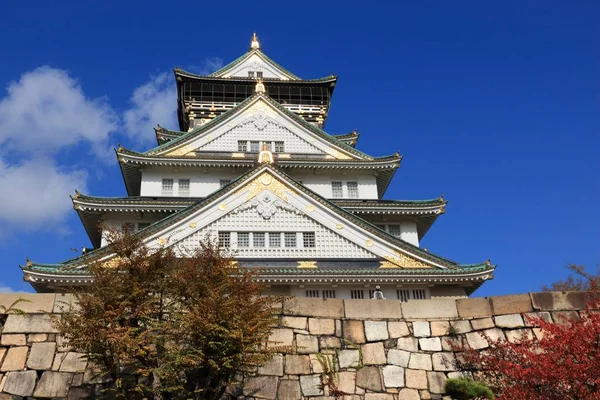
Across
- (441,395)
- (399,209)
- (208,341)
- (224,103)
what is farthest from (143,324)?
(224,103)

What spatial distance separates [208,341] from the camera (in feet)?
27.5

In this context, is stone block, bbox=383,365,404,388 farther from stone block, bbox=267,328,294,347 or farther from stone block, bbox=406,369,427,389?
stone block, bbox=267,328,294,347

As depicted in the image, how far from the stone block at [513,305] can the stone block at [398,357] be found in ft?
6.64

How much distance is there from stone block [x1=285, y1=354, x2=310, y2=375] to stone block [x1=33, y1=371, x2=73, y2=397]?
3.98 meters

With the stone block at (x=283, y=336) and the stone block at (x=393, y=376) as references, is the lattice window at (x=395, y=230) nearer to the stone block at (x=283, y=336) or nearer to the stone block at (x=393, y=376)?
the stone block at (x=393, y=376)

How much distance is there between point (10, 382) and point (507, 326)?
945cm

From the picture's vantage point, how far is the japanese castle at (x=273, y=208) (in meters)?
18.6

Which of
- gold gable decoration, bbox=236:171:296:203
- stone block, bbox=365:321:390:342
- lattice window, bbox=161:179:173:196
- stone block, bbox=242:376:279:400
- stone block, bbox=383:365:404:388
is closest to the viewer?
stone block, bbox=242:376:279:400

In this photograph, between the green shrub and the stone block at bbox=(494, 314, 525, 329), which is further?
the stone block at bbox=(494, 314, 525, 329)

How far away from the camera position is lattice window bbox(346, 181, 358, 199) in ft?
85.0

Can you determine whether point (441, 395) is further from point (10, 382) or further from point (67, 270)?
point (67, 270)

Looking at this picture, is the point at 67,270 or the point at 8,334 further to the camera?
the point at 67,270

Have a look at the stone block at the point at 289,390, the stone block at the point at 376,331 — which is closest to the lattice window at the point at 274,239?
the stone block at the point at 376,331

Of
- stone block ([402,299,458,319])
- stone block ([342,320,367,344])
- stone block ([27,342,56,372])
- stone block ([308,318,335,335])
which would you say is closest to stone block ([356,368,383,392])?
stone block ([342,320,367,344])
